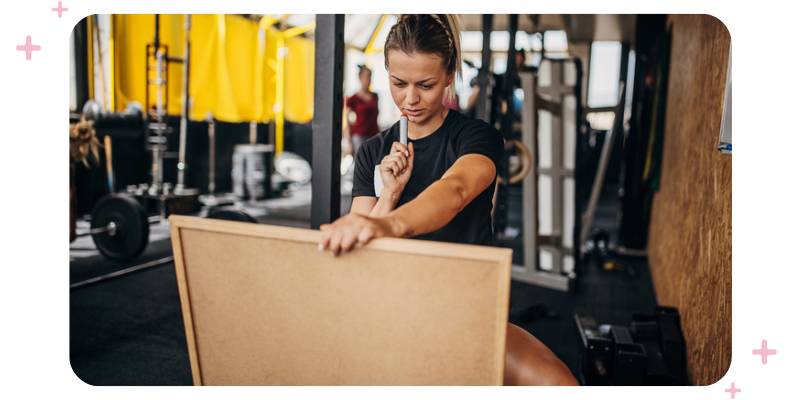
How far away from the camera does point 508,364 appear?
1000 millimetres

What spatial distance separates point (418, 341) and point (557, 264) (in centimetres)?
248

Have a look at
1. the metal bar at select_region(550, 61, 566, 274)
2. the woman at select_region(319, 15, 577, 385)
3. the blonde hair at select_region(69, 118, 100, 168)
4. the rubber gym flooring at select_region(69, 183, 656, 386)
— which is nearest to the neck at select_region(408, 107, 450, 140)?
the woman at select_region(319, 15, 577, 385)

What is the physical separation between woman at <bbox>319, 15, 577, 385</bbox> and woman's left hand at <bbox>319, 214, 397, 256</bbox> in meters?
0.05

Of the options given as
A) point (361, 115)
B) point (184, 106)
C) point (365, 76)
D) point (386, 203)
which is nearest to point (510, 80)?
point (365, 76)

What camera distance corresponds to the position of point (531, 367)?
985mm

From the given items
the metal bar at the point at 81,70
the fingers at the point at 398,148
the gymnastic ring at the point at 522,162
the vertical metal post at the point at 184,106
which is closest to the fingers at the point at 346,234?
the fingers at the point at 398,148

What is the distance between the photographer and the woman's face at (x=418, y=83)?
980 mm

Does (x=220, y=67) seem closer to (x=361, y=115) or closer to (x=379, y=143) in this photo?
(x=361, y=115)

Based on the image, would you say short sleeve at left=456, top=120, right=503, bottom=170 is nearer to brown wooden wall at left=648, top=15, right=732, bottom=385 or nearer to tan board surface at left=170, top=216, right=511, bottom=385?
tan board surface at left=170, top=216, right=511, bottom=385

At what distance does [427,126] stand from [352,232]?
1.08 ft

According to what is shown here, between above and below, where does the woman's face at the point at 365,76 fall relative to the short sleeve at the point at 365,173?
above

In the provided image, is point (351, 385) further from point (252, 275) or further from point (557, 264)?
point (557, 264)

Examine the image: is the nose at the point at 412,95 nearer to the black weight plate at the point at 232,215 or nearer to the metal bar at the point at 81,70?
the black weight plate at the point at 232,215

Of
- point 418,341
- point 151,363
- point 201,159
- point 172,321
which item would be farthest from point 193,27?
point 418,341
